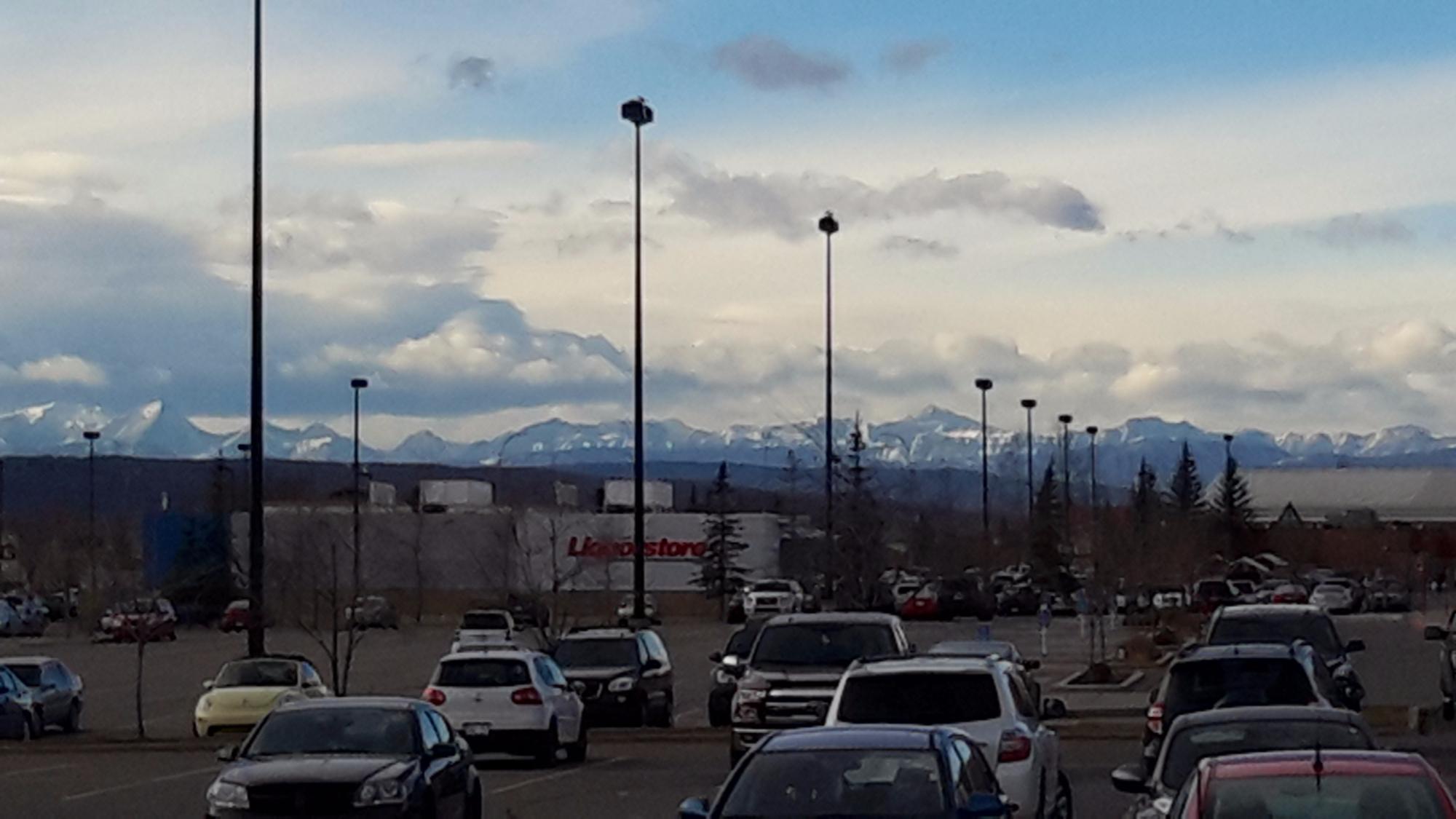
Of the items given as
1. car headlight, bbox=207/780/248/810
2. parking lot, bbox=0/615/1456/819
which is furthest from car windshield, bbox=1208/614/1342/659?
car headlight, bbox=207/780/248/810

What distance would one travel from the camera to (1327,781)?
31.9 feet

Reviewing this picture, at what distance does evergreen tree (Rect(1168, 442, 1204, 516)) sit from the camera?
141m

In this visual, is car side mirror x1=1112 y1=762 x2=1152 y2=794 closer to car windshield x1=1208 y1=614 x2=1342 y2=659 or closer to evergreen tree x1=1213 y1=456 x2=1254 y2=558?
car windshield x1=1208 y1=614 x2=1342 y2=659

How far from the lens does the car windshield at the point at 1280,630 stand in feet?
89.0

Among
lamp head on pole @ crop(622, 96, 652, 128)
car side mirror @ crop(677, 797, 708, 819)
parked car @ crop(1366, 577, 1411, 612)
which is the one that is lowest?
parked car @ crop(1366, 577, 1411, 612)

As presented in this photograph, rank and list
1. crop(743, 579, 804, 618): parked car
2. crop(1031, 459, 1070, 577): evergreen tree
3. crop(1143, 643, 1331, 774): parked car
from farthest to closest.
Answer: crop(1031, 459, 1070, 577): evergreen tree → crop(743, 579, 804, 618): parked car → crop(1143, 643, 1331, 774): parked car

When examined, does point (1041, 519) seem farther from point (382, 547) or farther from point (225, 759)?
point (225, 759)

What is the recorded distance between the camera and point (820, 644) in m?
24.0

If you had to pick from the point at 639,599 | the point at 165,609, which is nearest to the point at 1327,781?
the point at 639,599

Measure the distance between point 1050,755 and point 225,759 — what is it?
21.9 ft

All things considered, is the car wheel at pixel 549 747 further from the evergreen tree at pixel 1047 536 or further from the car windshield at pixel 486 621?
the evergreen tree at pixel 1047 536

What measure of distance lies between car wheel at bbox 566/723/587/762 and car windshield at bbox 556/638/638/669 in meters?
5.62

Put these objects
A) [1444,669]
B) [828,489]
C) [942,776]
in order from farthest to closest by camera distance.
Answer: [828,489]
[1444,669]
[942,776]

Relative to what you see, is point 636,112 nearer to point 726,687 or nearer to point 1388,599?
point 726,687
